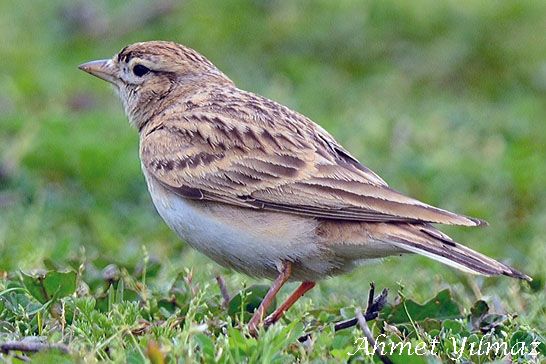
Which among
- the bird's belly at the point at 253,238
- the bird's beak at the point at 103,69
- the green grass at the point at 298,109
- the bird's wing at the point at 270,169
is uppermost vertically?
the bird's beak at the point at 103,69

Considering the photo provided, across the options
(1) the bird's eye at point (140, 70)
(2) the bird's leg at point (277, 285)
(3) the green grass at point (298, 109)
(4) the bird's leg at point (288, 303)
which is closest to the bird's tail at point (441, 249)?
(3) the green grass at point (298, 109)

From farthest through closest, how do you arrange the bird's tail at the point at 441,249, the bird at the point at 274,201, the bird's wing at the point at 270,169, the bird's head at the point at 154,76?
the bird's head at the point at 154,76
the bird's wing at the point at 270,169
the bird at the point at 274,201
the bird's tail at the point at 441,249

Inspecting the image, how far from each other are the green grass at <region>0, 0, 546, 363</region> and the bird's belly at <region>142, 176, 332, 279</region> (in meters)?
0.17

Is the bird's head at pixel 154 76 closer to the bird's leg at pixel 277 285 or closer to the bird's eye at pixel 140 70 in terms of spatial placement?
the bird's eye at pixel 140 70

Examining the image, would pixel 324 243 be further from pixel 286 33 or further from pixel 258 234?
pixel 286 33

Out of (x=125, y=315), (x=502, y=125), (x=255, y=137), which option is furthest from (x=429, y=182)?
(x=125, y=315)

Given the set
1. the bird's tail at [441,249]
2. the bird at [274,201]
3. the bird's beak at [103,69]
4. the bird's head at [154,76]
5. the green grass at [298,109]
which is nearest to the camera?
the bird's tail at [441,249]

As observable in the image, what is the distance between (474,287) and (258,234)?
173 cm

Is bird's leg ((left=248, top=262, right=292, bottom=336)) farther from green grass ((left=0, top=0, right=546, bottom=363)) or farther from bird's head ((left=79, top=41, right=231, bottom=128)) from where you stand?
bird's head ((left=79, top=41, right=231, bottom=128))

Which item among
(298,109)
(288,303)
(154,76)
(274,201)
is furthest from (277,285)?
(298,109)

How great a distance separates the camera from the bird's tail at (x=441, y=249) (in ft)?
17.1

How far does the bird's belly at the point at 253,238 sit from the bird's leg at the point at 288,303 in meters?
0.13

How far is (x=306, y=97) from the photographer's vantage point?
1252cm

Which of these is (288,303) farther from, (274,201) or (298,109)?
(298,109)
